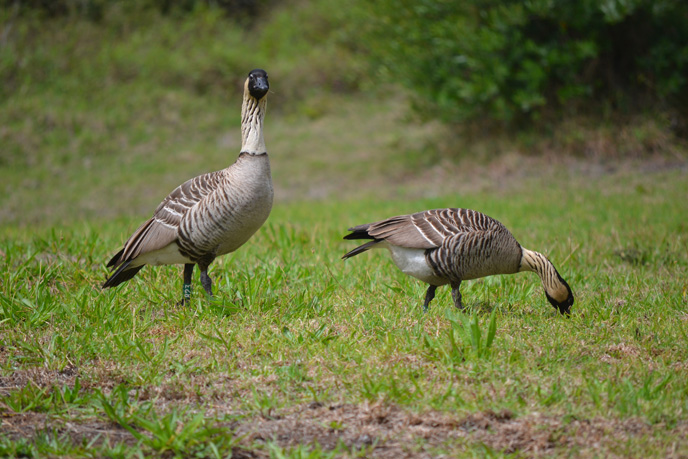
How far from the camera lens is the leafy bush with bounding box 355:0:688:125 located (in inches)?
516

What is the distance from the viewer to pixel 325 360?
4480 mm

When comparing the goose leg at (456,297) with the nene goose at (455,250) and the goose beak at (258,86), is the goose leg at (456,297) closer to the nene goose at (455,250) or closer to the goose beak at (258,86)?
the nene goose at (455,250)

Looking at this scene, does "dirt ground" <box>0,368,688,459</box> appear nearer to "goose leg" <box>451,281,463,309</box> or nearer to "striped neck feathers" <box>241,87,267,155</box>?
"goose leg" <box>451,281,463,309</box>

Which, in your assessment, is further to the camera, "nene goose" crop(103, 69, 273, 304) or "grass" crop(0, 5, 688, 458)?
"nene goose" crop(103, 69, 273, 304)

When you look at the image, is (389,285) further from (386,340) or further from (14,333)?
(14,333)

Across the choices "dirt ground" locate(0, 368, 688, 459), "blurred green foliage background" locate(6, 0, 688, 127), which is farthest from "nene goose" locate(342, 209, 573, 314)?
"blurred green foliage background" locate(6, 0, 688, 127)

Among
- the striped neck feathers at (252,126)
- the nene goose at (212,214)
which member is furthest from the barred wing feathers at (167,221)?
the striped neck feathers at (252,126)

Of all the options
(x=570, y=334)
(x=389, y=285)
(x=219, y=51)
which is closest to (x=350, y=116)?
(x=219, y=51)

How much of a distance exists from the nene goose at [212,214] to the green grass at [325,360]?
378 mm

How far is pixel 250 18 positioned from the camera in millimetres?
26000

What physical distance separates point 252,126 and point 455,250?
1981 millimetres

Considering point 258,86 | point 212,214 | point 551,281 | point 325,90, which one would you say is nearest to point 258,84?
point 258,86

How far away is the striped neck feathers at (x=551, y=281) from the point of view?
5159mm

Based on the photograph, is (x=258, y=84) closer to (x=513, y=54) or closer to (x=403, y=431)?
(x=403, y=431)
